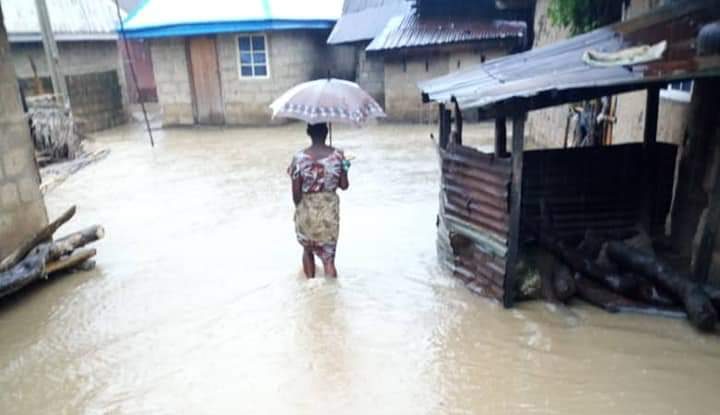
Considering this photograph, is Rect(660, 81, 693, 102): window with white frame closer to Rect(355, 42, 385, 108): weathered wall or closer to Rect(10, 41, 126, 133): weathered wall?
Rect(355, 42, 385, 108): weathered wall

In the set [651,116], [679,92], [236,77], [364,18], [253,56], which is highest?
[364,18]

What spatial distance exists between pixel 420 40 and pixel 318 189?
1142 cm

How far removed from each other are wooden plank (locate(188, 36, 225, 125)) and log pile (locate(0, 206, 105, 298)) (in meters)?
11.6

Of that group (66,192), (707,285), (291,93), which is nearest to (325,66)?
(66,192)

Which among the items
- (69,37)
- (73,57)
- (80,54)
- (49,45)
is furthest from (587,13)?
(80,54)

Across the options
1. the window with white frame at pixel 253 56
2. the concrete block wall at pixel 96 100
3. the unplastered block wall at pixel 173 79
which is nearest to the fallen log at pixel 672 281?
the window with white frame at pixel 253 56

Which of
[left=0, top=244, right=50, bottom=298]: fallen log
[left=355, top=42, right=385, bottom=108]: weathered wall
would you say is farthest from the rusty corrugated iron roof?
[left=0, top=244, right=50, bottom=298]: fallen log

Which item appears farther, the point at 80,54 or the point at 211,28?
the point at 80,54

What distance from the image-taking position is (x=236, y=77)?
1678cm

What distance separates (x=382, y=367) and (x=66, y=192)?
822cm

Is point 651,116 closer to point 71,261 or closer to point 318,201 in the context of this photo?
point 318,201

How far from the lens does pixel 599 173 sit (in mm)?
5289

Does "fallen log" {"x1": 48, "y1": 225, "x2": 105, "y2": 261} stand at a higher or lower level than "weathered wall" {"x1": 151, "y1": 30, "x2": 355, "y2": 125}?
lower

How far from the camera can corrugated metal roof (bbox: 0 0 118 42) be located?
15.2 m
